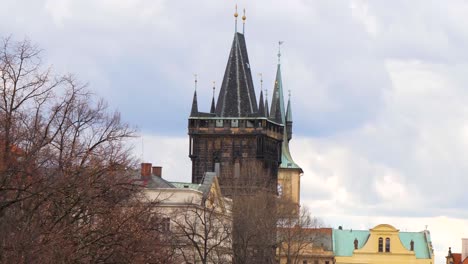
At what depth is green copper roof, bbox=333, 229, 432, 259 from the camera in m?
164

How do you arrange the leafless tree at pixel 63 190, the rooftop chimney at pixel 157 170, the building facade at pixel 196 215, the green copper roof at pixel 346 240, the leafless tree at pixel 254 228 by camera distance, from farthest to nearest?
1. the green copper roof at pixel 346 240
2. the rooftop chimney at pixel 157 170
3. the leafless tree at pixel 254 228
4. the building facade at pixel 196 215
5. the leafless tree at pixel 63 190

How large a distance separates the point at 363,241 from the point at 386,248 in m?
3.64

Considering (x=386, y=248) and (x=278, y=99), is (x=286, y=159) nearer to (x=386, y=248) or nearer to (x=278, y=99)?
(x=278, y=99)

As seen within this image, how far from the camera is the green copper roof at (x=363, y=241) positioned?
539 ft

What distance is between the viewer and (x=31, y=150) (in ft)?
178

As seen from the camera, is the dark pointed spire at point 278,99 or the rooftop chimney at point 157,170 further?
the dark pointed spire at point 278,99

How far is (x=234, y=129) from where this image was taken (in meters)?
159

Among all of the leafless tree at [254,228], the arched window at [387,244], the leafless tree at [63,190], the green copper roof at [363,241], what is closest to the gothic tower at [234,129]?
the green copper roof at [363,241]

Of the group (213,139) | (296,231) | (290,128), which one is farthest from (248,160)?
(290,128)

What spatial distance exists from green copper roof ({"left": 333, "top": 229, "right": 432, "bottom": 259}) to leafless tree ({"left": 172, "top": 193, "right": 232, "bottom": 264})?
46.3 metres

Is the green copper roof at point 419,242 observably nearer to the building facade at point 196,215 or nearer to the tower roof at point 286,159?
the tower roof at point 286,159

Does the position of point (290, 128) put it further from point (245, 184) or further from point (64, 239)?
point (64, 239)

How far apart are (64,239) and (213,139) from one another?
104895 mm

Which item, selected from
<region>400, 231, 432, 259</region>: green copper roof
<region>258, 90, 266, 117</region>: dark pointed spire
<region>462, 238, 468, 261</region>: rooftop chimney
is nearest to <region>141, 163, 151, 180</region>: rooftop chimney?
<region>258, 90, 266, 117</region>: dark pointed spire
